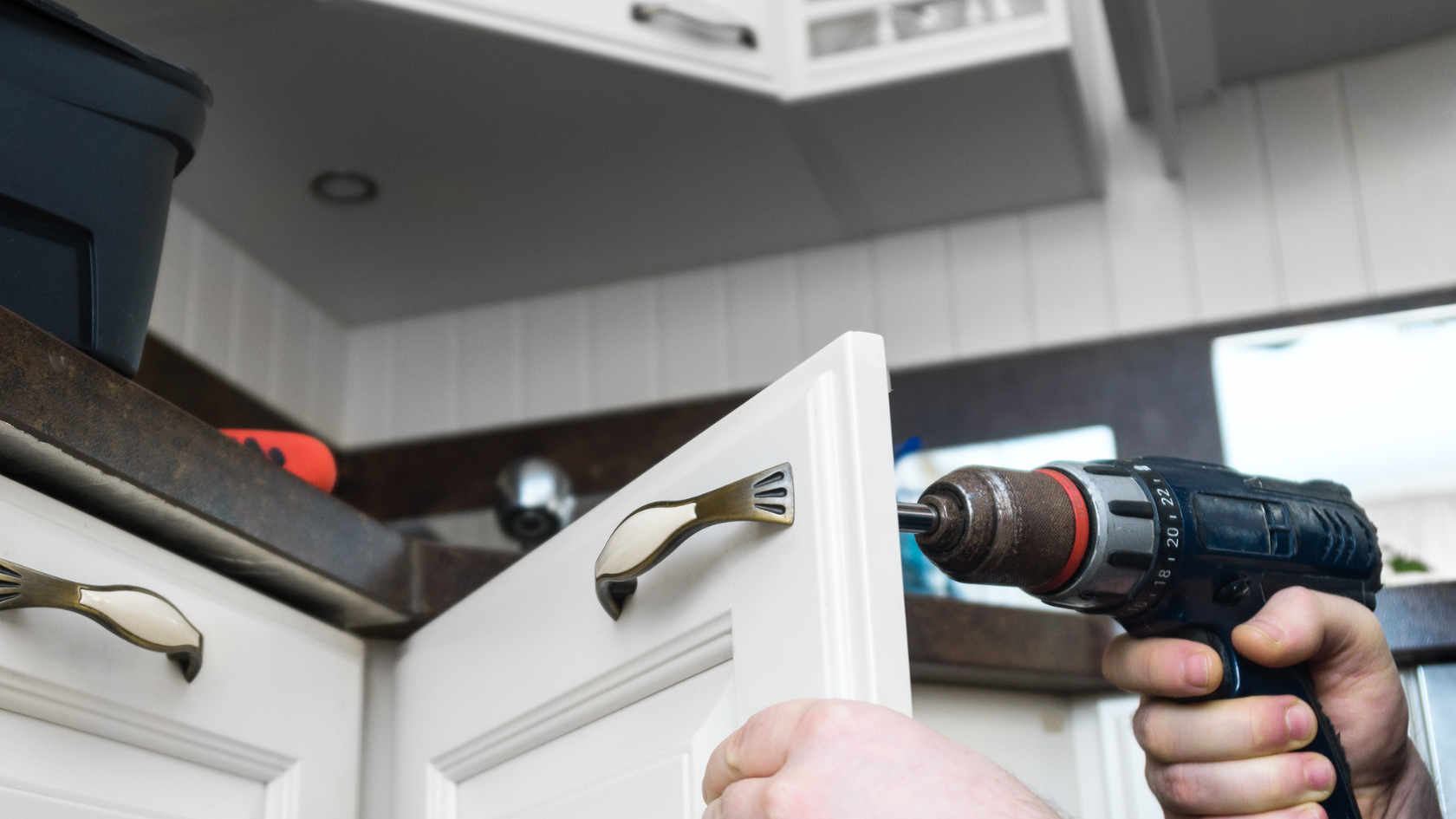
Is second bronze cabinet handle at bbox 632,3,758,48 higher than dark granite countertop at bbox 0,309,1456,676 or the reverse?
higher

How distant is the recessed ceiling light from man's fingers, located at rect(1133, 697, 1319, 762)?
1354mm

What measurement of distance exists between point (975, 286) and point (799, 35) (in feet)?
1.66

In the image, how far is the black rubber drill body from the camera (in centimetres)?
70

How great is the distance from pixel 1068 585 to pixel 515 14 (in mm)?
1016

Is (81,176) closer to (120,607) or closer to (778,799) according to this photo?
(120,607)

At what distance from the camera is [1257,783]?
2.33ft

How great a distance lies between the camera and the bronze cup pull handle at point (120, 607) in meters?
0.55

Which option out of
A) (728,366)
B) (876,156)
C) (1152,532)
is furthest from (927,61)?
(1152,532)

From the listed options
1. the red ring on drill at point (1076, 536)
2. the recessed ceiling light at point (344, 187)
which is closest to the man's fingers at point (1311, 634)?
the red ring on drill at point (1076, 536)

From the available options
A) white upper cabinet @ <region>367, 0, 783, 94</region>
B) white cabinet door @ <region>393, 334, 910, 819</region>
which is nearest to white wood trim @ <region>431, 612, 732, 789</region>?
white cabinet door @ <region>393, 334, 910, 819</region>

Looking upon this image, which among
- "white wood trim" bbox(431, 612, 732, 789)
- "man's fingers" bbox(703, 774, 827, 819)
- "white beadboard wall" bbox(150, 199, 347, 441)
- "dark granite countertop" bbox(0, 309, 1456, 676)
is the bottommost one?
"man's fingers" bbox(703, 774, 827, 819)

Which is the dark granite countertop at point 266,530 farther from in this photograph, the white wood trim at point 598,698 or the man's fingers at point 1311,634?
the man's fingers at point 1311,634

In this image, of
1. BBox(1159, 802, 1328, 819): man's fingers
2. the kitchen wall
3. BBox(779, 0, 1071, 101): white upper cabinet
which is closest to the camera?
BBox(1159, 802, 1328, 819): man's fingers

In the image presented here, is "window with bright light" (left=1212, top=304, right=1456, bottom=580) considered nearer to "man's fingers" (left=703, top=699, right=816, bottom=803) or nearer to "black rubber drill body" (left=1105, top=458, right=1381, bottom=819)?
"black rubber drill body" (left=1105, top=458, right=1381, bottom=819)
